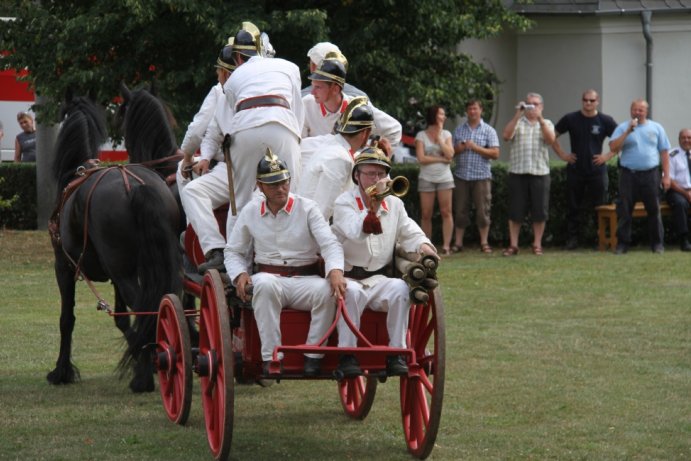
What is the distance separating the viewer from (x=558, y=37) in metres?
26.2

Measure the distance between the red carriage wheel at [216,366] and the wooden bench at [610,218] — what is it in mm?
11947

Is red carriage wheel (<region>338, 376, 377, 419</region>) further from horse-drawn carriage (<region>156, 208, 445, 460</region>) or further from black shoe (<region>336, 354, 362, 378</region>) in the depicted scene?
black shoe (<region>336, 354, 362, 378</region>)

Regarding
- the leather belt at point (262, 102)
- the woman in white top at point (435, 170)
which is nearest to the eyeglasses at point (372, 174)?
the leather belt at point (262, 102)

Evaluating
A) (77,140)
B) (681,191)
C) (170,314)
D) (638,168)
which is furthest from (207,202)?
(681,191)

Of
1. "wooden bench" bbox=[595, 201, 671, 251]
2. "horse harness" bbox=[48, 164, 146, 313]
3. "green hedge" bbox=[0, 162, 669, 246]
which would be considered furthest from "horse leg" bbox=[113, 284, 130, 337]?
"wooden bench" bbox=[595, 201, 671, 251]

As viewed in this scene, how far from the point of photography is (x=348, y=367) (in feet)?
23.5

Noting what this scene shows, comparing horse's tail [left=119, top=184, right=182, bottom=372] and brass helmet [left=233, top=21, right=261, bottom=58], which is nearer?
brass helmet [left=233, top=21, right=261, bottom=58]

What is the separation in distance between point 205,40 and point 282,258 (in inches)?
426

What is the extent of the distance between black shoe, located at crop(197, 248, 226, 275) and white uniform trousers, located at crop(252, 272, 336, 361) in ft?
3.40

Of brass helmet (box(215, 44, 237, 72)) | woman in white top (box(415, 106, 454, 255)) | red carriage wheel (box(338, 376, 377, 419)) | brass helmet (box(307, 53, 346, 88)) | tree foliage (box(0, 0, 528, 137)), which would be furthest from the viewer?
woman in white top (box(415, 106, 454, 255))

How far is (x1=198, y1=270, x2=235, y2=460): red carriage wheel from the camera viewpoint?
7109mm

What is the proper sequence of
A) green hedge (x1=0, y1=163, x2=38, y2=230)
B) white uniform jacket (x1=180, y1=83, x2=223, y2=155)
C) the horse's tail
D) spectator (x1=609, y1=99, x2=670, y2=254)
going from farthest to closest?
green hedge (x1=0, y1=163, x2=38, y2=230) → spectator (x1=609, y1=99, x2=670, y2=254) → the horse's tail → white uniform jacket (x1=180, y1=83, x2=223, y2=155)

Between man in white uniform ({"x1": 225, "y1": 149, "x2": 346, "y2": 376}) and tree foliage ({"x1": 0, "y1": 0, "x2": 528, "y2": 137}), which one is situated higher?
tree foliage ({"x1": 0, "y1": 0, "x2": 528, "y2": 137})

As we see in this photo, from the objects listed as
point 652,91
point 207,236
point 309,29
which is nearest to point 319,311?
point 207,236
